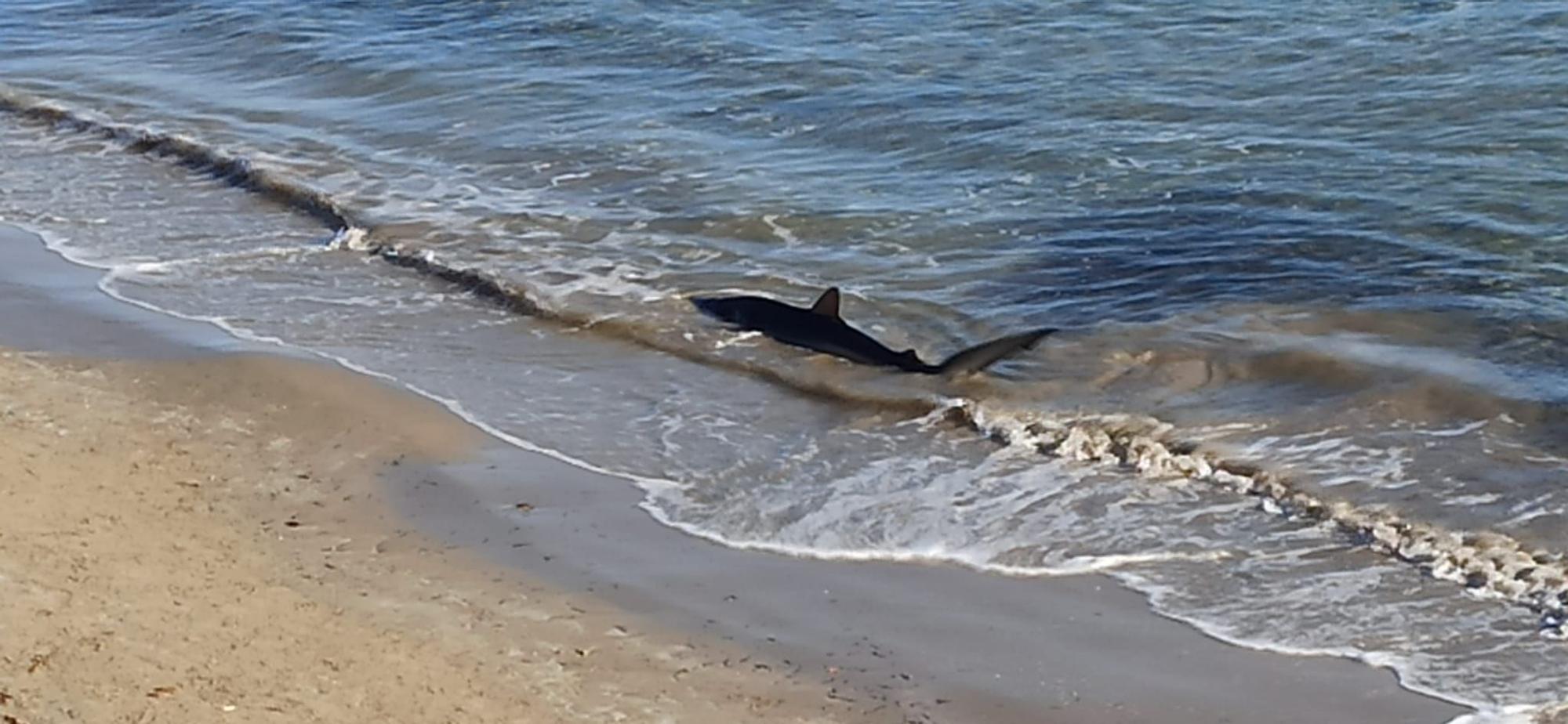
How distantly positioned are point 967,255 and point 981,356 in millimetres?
2213

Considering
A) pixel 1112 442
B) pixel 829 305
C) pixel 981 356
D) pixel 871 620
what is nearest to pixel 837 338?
pixel 829 305

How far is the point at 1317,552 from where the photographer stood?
282 inches

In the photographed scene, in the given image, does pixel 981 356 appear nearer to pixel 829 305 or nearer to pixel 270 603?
pixel 829 305

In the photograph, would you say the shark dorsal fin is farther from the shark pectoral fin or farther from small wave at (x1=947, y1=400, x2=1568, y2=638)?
small wave at (x1=947, y1=400, x2=1568, y2=638)

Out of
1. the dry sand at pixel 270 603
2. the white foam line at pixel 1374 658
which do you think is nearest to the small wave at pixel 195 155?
the dry sand at pixel 270 603

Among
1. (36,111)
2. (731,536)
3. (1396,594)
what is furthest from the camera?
(36,111)

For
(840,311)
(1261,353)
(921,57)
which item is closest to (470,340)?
(840,311)

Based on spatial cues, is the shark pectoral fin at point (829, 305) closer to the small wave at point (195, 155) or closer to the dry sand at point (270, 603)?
the dry sand at point (270, 603)

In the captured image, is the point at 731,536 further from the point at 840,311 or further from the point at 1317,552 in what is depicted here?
the point at 840,311

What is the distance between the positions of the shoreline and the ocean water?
19 centimetres

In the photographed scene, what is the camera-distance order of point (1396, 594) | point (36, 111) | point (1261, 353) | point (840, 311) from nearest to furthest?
point (1396, 594) → point (1261, 353) → point (840, 311) → point (36, 111)

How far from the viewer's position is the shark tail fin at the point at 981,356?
364 inches

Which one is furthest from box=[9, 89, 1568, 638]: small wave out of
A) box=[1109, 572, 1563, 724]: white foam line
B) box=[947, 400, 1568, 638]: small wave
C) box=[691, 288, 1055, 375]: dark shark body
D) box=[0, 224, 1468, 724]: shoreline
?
box=[1109, 572, 1563, 724]: white foam line

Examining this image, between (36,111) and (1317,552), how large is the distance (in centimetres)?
1201
